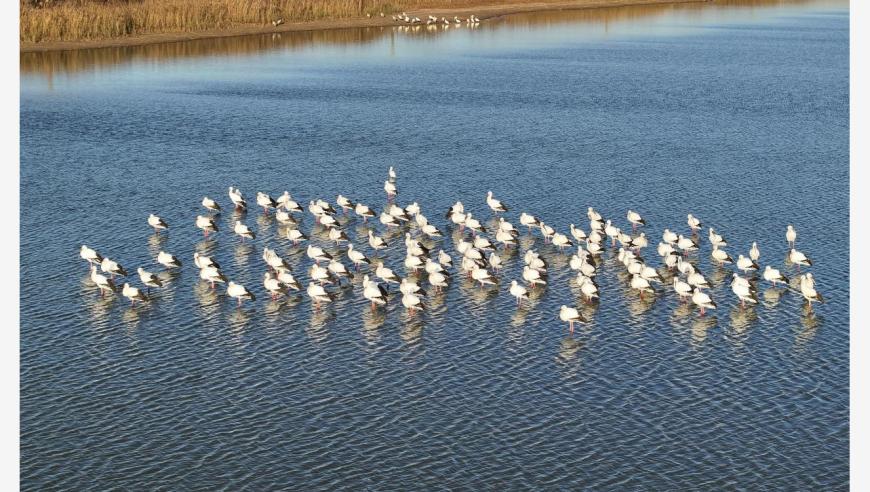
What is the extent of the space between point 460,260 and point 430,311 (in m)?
6.64

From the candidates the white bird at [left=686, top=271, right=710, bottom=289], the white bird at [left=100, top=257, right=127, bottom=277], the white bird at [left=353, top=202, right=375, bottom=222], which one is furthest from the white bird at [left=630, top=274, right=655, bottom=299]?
the white bird at [left=100, top=257, right=127, bottom=277]

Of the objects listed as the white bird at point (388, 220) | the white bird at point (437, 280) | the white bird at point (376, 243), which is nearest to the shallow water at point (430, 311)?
the white bird at point (437, 280)

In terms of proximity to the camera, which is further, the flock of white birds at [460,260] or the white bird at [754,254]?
the white bird at [754,254]

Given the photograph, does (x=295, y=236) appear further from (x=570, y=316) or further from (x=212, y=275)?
→ (x=570, y=316)

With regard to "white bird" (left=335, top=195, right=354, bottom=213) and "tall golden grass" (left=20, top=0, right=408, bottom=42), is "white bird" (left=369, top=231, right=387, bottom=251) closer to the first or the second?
Result: "white bird" (left=335, top=195, right=354, bottom=213)

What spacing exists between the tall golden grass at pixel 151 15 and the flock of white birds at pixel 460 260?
193ft

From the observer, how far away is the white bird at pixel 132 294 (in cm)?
5081

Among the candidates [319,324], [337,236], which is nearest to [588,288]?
[319,324]

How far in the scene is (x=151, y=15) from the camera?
124 m

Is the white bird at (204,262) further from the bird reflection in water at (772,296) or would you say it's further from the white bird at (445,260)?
the bird reflection in water at (772,296)

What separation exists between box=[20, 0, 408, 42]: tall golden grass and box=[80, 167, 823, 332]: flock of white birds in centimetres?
5890

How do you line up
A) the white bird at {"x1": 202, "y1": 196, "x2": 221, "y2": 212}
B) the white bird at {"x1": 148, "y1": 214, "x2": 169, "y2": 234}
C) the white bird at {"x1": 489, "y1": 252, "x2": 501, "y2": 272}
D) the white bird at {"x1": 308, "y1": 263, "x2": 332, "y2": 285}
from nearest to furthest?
the white bird at {"x1": 308, "y1": 263, "x2": 332, "y2": 285} < the white bird at {"x1": 489, "y1": 252, "x2": 501, "y2": 272} < the white bird at {"x1": 148, "y1": 214, "x2": 169, "y2": 234} < the white bird at {"x1": 202, "y1": 196, "x2": 221, "y2": 212}

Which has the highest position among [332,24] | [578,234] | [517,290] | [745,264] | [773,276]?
[332,24]

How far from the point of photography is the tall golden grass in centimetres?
11538
